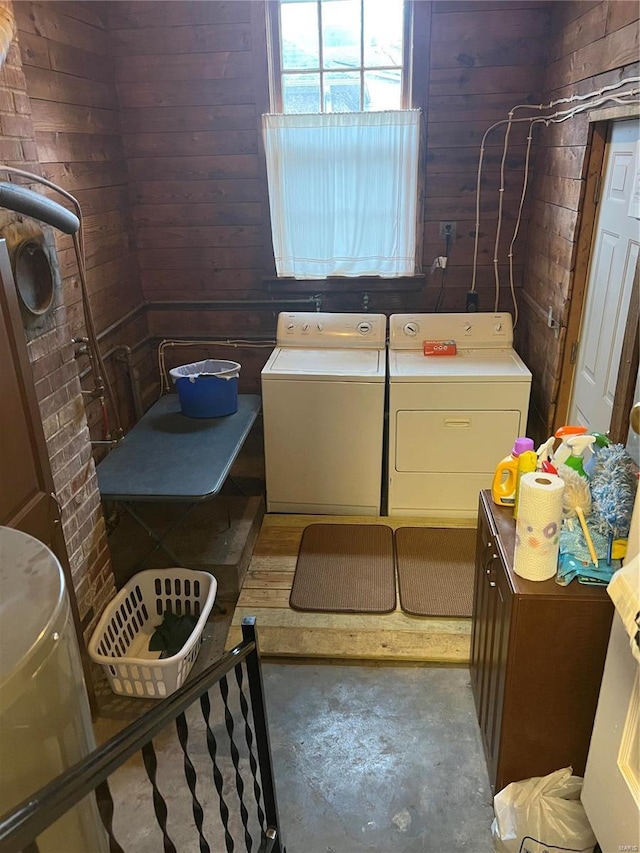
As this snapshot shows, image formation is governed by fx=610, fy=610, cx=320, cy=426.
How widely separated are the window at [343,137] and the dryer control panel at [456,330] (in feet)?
1.13

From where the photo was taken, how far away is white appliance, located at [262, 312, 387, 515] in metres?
3.03

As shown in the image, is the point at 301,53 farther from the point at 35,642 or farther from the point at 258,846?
the point at 258,846

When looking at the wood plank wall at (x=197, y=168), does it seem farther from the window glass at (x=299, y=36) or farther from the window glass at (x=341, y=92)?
the window glass at (x=341, y=92)

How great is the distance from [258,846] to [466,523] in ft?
6.05

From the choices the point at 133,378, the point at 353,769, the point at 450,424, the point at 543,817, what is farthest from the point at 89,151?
the point at 543,817

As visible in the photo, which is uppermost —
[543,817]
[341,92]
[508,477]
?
[341,92]

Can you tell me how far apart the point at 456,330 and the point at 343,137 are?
3.95ft

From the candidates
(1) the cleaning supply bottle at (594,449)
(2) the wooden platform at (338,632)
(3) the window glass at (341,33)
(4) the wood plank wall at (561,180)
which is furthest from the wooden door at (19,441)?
(3) the window glass at (341,33)

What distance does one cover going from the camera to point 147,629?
2.48 m

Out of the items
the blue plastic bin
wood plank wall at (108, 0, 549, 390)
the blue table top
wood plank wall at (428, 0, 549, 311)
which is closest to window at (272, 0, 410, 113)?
wood plank wall at (108, 0, 549, 390)

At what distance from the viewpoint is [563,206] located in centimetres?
277

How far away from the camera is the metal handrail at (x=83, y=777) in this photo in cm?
77

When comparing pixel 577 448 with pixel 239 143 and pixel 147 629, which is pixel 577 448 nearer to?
pixel 147 629

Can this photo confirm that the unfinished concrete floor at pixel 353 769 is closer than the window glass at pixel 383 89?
Yes
